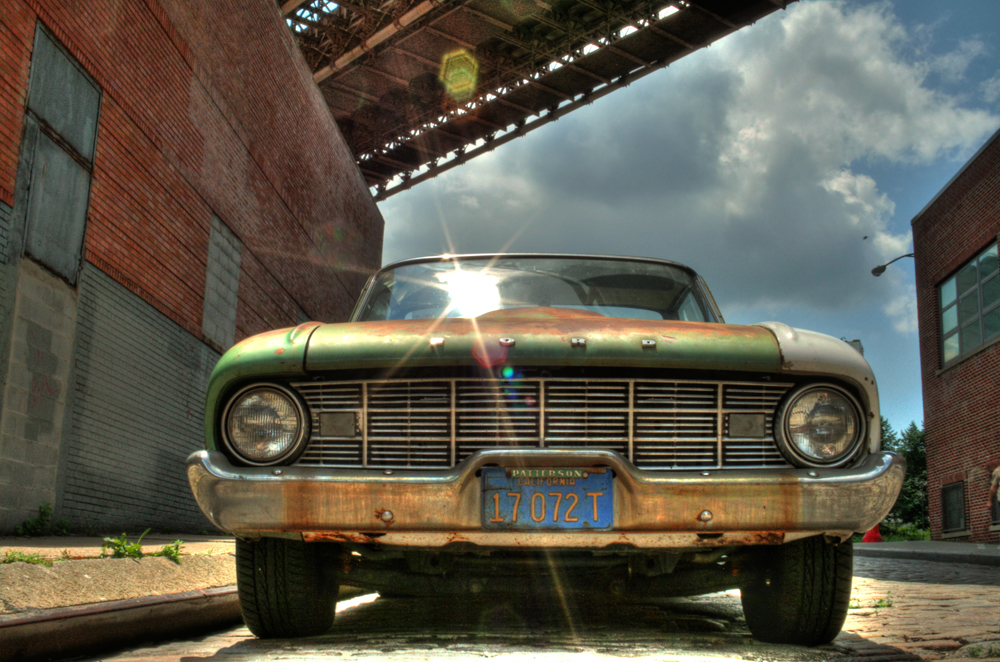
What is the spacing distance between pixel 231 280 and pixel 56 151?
506cm

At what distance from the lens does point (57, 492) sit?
8727mm

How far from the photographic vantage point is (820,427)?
304cm

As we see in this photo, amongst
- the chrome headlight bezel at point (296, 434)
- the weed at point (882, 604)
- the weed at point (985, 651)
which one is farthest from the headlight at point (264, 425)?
the weed at point (882, 604)

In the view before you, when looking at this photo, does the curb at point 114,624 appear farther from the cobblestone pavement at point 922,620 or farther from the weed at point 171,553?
the cobblestone pavement at point 922,620

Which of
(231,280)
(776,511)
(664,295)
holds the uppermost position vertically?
(231,280)

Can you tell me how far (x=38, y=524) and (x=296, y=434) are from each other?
6517 millimetres

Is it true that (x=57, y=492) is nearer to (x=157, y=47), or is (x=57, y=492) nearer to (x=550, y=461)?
(x=157, y=47)

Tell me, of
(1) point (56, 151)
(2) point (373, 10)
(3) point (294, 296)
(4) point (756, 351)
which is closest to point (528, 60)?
(2) point (373, 10)

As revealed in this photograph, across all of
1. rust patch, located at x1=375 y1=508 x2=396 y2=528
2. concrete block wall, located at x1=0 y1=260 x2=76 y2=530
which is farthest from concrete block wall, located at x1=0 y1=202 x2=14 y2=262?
rust patch, located at x1=375 y1=508 x2=396 y2=528

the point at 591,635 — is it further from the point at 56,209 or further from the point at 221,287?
the point at 221,287

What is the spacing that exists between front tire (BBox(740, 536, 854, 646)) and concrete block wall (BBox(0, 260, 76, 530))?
700cm

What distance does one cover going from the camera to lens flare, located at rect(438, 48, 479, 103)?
22578 mm

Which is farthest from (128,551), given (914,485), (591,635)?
(914,485)

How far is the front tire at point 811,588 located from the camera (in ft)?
10.3
